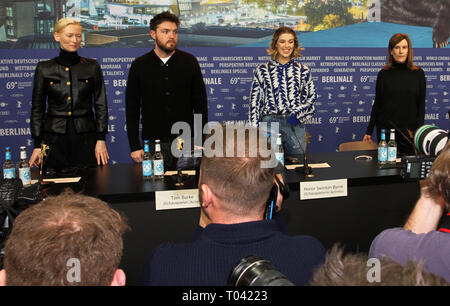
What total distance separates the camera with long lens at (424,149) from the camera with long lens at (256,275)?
4.86 feet

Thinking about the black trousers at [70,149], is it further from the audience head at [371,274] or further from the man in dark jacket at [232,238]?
the audience head at [371,274]

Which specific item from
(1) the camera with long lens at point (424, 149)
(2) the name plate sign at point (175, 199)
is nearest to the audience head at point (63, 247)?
(2) the name plate sign at point (175, 199)

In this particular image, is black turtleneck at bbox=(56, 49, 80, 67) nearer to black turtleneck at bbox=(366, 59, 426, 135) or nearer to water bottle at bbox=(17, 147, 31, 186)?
water bottle at bbox=(17, 147, 31, 186)

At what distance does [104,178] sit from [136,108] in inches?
31.0

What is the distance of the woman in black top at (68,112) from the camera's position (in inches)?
109

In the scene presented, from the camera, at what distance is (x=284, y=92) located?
318 centimetres

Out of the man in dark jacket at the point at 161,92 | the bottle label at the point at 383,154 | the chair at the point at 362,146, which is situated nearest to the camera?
the bottle label at the point at 383,154

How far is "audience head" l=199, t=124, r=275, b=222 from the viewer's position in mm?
1141

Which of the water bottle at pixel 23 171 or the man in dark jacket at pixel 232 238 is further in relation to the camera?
the water bottle at pixel 23 171

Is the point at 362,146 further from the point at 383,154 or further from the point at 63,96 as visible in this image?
the point at 63,96

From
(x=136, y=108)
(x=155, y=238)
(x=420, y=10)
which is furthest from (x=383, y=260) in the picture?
(x=420, y=10)

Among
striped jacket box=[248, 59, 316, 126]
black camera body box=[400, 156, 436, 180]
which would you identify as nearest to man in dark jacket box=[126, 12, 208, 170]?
striped jacket box=[248, 59, 316, 126]
